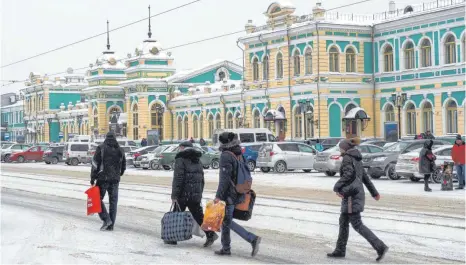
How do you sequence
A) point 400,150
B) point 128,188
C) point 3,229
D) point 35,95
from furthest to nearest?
point 35,95
point 400,150
point 128,188
point 3,229

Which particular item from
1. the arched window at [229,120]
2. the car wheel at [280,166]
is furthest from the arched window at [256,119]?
the car wheel at [280,166]

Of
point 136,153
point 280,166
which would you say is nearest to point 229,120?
point 136,153

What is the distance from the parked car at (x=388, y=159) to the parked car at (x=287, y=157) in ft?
21.7

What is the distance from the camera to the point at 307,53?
5472 centimetres

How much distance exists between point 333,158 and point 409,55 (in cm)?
2050

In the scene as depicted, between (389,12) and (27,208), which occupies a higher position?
(389,12)

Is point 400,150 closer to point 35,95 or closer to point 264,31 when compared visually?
point 264,31

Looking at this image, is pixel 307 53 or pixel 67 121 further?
pixel 67 121

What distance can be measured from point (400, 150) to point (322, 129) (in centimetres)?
2269

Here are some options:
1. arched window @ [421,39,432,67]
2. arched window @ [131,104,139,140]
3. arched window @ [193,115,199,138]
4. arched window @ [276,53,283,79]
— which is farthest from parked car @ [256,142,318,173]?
arched window @ [131,104,139,140]

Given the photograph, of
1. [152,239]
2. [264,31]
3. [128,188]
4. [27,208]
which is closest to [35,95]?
[264,31]

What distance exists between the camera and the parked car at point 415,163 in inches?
1092

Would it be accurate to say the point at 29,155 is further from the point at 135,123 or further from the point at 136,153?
the point at 135,123

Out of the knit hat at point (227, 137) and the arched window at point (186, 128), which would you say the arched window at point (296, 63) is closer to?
A: the arched window at point (186, 128)
